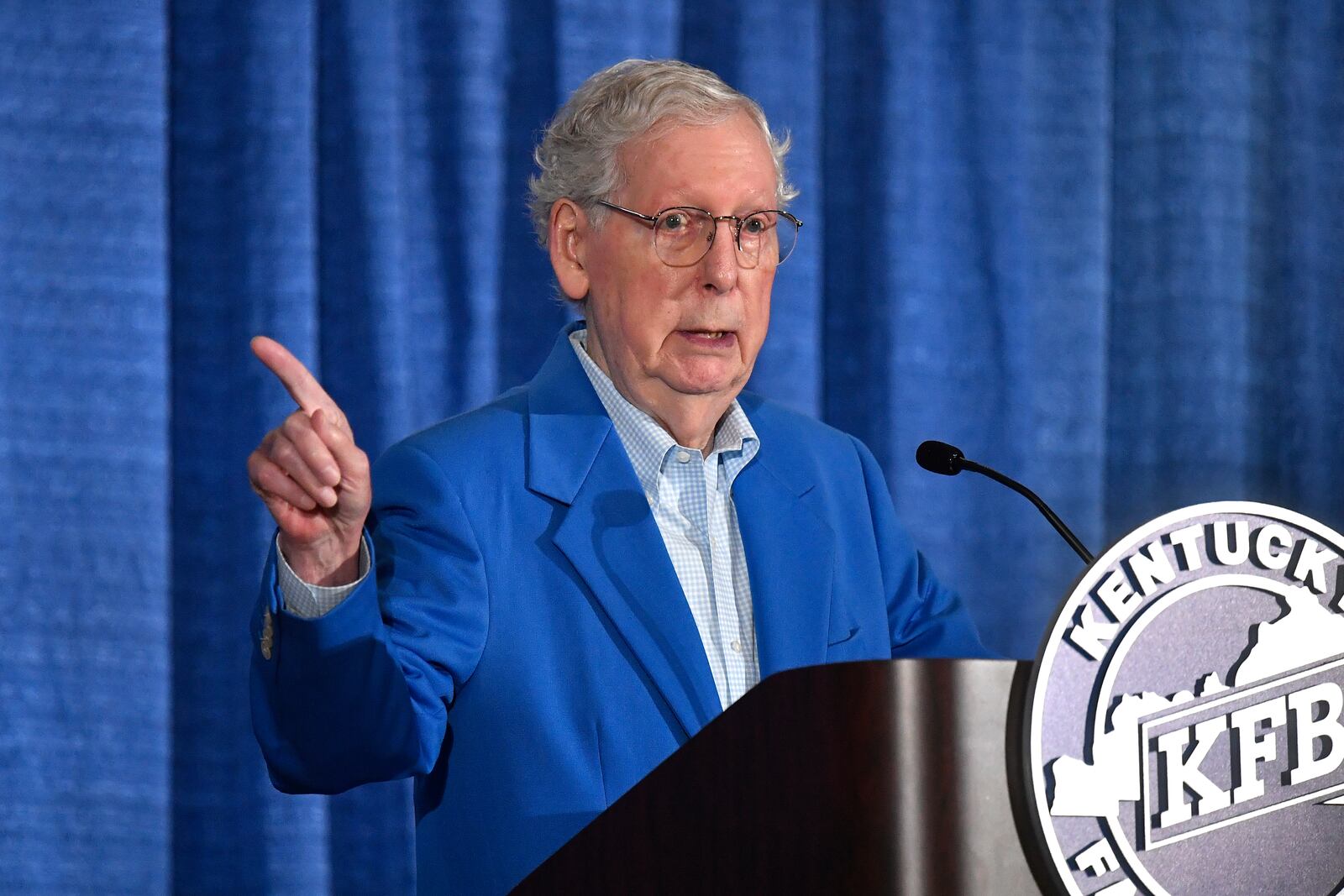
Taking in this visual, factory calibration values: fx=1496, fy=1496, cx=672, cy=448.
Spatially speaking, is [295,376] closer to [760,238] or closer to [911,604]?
[760,238]

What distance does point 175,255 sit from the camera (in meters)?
2.07

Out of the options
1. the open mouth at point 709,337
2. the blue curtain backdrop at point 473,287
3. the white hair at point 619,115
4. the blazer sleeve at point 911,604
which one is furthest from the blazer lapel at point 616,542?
the blue curtain backdrop at point 473,287

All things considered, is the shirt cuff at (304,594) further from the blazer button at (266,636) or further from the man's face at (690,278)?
the man's face at (690,278)

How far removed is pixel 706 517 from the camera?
4.71 ft

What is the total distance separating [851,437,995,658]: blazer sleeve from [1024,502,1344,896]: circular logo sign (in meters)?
0.69

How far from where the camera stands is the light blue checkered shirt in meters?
1.36

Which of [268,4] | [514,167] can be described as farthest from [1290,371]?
[268,4]

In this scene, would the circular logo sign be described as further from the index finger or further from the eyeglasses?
the eyeglasses

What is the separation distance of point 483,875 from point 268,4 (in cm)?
131

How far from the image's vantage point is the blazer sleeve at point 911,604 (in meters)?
1.55

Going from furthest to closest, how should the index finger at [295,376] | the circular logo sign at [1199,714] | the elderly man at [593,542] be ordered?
the elderly man at [593,542] → the index finger at [295,376] → the circular logo sign at [1199,714]

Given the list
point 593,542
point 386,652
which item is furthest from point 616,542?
point 386,652

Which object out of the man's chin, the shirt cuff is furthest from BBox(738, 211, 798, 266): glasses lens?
the shirt cuff

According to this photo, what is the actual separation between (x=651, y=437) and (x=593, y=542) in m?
0.18
